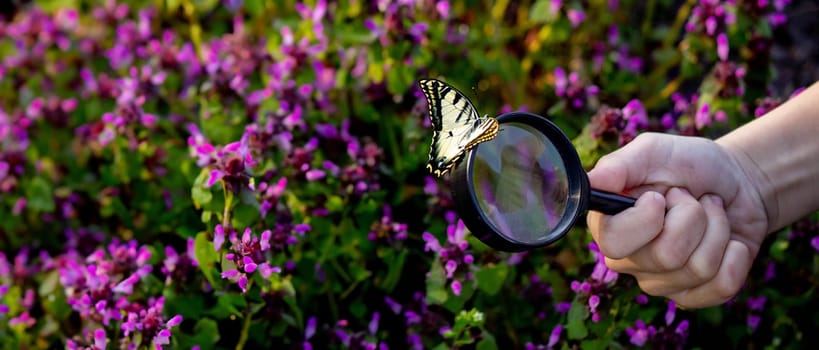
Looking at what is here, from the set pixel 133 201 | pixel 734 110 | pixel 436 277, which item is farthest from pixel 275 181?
pixel 734 110

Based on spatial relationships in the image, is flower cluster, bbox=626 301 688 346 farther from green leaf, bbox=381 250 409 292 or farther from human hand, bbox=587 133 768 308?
green leaf, bbox=381 250 409 292

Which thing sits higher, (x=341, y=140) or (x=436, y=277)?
(x=341, y=140)

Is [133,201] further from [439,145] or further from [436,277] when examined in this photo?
[439,145]

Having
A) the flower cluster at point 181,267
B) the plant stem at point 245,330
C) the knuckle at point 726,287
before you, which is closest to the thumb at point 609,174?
the knuckle at point 726,287

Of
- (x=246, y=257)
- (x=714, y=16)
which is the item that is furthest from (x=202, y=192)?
(x=714, y=16)

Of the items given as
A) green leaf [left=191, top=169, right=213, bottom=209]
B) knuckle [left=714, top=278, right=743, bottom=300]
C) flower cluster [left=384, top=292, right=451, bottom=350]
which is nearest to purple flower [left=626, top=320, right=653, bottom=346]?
knuckle [left=714, top=278, right=743, bottom=300]

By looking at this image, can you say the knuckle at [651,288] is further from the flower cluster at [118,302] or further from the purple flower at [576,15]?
the purple flower at [576,15]
